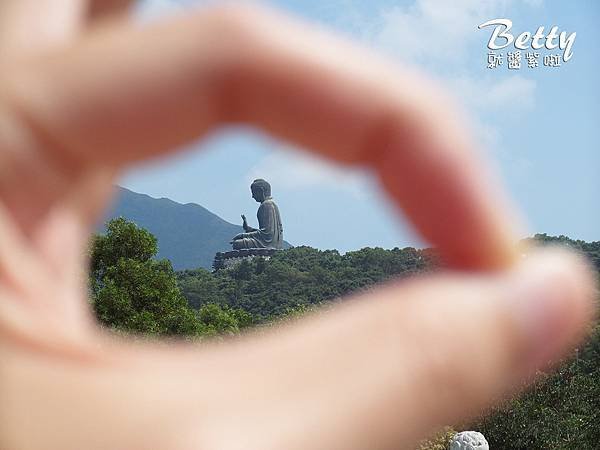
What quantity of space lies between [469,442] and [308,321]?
624 centimetres

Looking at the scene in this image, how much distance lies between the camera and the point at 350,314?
0.41 metres

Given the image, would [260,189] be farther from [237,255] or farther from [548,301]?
[548,301]

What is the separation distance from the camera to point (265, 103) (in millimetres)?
400

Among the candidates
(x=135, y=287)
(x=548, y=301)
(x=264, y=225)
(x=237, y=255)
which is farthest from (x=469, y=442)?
(x=264, y=225)

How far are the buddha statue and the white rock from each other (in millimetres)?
22446

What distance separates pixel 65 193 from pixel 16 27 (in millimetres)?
98

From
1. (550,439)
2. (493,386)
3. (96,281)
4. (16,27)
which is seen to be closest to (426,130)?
(493,386)

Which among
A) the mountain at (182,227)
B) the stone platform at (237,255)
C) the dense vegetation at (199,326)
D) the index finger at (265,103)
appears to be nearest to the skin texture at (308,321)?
the index finger at (265,103)

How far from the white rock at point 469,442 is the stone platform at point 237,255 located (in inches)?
841

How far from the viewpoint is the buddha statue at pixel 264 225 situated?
29.0 metres

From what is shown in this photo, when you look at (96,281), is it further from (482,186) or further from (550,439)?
(482,186)

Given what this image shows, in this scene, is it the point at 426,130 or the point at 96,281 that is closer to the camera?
the point at 426,130

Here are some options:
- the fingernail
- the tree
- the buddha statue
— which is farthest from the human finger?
the buddha statue

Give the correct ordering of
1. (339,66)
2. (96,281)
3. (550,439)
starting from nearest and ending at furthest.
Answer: (339,66), (550,439), (96,281)
